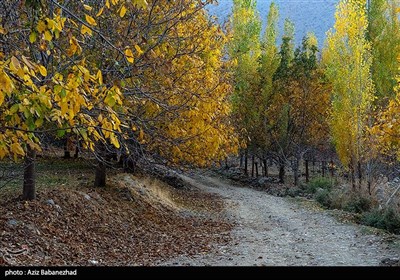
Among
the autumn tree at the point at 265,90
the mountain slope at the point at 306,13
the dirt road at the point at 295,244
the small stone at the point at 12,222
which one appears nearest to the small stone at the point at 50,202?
the small stone at the point at 12,222

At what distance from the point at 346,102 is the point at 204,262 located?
14919 mm

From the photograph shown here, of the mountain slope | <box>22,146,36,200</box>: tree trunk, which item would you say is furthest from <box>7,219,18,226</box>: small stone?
the mountain slope

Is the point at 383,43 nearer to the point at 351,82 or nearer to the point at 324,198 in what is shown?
the point at 351,82

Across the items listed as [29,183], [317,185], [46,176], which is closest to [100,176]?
[46,176]

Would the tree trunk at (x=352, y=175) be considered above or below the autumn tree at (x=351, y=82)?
below

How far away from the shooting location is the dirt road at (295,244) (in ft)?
27.0

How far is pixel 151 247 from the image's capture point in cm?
930

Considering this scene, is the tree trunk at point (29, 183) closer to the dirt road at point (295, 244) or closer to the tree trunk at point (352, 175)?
the dirt road at point (295, 244)

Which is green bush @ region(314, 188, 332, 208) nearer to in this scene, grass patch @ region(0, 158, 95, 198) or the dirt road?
the dirt road

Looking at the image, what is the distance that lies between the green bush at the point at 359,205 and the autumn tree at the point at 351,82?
3.13 metres

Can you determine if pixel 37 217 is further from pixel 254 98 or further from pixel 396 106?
pixel 254 98

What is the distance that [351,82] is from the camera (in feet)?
66.6

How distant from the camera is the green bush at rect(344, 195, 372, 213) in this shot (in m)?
16.0
